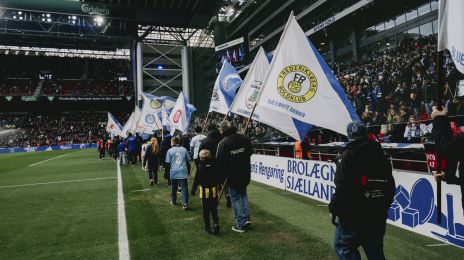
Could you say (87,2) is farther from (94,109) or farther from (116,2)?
(94,109)

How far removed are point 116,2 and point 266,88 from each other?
48215 mm

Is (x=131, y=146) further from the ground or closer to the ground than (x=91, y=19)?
closer to the ground

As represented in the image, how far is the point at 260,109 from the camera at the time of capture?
317 inches

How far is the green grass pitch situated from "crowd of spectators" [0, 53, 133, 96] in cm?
5518

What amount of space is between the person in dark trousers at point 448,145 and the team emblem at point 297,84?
9.60ft

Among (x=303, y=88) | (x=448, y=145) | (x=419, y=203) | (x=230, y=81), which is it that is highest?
(x=230, y=81)

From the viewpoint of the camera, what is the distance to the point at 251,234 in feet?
19.6

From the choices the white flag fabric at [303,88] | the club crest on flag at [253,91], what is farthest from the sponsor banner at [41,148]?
the white flag fabric at [303,88]

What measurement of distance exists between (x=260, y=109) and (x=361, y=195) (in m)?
4.98

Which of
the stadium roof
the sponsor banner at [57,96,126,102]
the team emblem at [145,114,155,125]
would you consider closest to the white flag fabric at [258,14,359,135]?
the team emblem at [145,114,155,125]

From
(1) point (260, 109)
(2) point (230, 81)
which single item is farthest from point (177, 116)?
(1) point (260, 109)

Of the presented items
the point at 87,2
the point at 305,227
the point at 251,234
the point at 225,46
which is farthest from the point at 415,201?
the point at 87,2

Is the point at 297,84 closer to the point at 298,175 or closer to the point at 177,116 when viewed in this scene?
the point at 298,175

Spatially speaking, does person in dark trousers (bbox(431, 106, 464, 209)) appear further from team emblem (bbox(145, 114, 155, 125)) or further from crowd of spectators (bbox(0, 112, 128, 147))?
crowd of spectators (bbox(0, 112, 128, 147))
